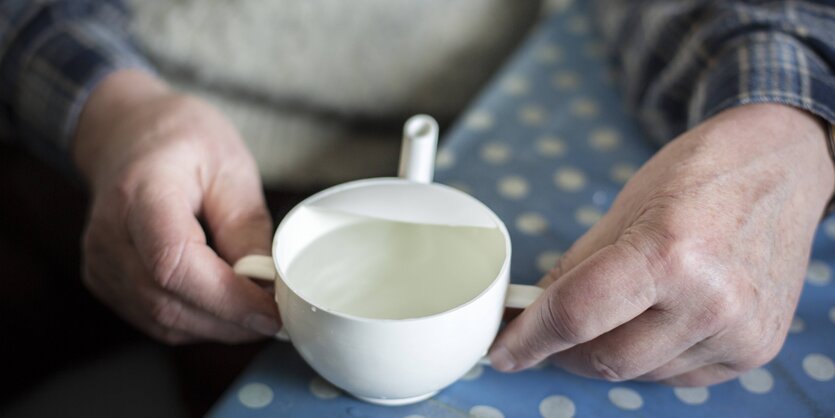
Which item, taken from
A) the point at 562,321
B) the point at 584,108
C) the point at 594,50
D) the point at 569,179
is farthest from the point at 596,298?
the point at 594,50

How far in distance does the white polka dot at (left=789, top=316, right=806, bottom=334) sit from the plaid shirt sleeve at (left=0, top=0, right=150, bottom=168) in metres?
0.57

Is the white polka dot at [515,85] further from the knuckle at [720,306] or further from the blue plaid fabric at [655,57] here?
the knuckle at [720,306]

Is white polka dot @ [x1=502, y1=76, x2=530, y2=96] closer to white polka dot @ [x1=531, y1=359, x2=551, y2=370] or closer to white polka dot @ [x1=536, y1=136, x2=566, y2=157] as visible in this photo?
Answer: white polka dot @ [x1=536, y1=136, x2=566, y2=157]

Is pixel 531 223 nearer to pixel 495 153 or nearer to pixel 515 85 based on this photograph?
pixel 495 153

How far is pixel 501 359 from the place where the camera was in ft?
1.35

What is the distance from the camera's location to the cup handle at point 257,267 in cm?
41

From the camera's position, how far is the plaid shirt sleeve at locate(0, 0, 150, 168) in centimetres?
64

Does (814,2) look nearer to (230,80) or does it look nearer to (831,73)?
(831,73)

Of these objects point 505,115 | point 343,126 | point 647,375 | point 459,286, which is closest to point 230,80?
point 343,126

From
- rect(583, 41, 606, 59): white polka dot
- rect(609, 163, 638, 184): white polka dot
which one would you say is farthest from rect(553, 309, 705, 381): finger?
rect(583, 41, 606, 59): white polka dot

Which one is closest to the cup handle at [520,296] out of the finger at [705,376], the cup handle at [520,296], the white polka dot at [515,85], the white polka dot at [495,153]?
the cup handle at [520,296]

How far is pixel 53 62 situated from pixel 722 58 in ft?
1.88

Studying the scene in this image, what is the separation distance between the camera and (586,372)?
417mm

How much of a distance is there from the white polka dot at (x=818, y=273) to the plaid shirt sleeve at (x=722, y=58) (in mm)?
104
